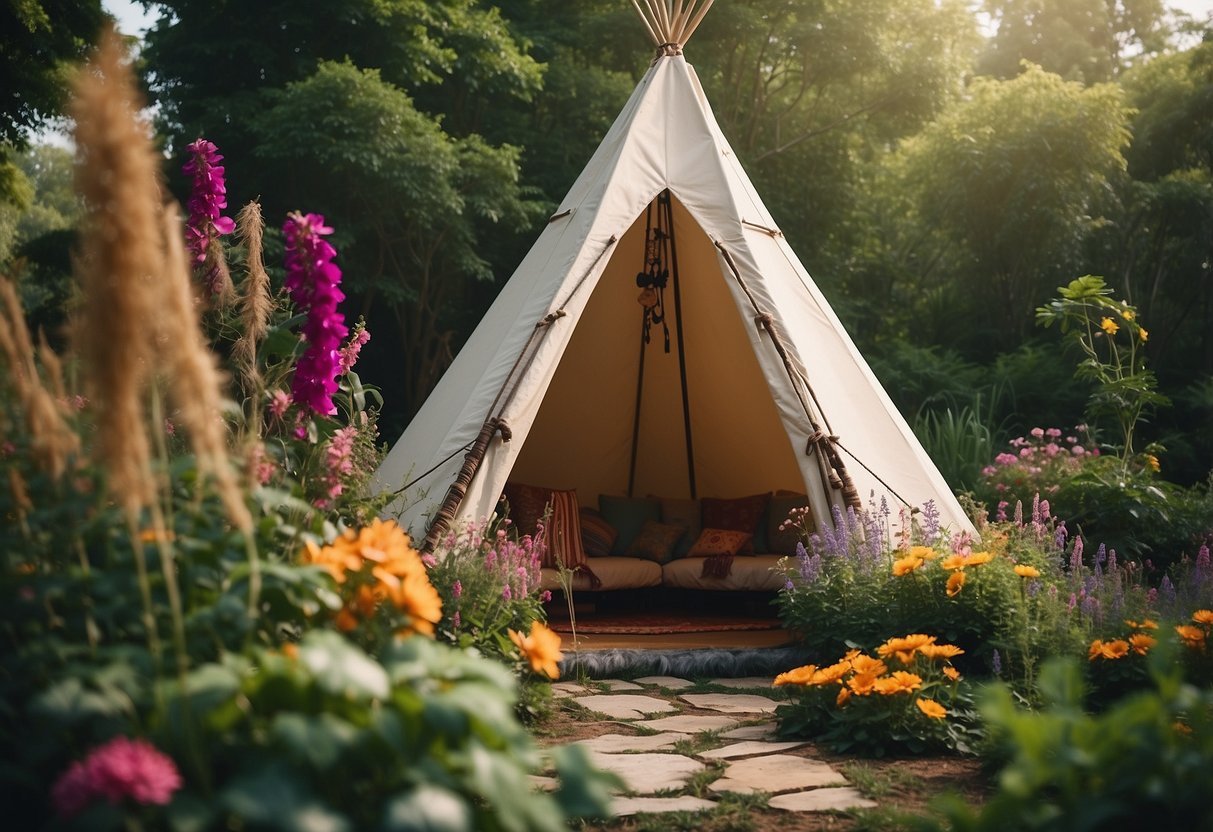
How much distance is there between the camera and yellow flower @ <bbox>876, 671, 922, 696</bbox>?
3.06 metres

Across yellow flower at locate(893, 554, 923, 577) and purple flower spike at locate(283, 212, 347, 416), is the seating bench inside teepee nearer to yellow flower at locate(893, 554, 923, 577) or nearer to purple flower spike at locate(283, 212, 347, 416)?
yellow flower at locate(893, 554, 923, 577)

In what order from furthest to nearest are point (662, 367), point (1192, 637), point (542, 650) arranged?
point (662, 367)
point (1192, 637)
point (542, 650)

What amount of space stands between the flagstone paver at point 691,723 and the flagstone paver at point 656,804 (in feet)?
2.63

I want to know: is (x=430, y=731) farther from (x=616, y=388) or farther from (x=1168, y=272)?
(x=1168, y=272)

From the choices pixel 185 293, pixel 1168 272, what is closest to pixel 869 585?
pixel 185 293

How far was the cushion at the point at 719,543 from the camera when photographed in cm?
614

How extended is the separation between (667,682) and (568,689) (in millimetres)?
464

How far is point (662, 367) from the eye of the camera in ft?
23.2

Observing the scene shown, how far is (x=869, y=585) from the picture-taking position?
3.97 metres

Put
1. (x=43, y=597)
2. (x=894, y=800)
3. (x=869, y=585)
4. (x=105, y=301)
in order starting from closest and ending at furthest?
(x=105, y=301) → (x=43, y=597) → (x=894, y=800) → (x=869, y=585)

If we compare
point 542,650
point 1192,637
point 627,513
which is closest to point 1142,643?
point 1192,637

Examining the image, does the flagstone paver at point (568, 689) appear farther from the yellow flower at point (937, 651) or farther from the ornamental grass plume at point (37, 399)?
the ornamental grass plume at point (37, 399)

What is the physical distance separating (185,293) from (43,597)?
50 centimetres

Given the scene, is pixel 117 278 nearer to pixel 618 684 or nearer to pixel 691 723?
pixel 691 723
